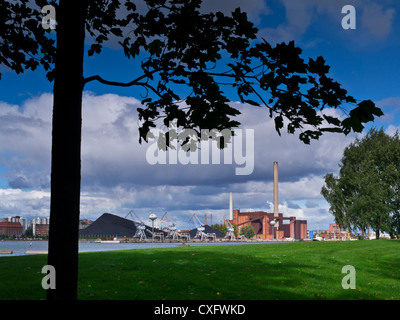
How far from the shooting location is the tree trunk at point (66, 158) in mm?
6051

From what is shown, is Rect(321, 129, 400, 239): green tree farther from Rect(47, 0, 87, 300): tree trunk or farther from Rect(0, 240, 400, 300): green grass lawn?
Rect(47, 0, 87, 300): tree trunk

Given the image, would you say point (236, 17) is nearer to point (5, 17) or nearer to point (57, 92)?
point (57, 92)

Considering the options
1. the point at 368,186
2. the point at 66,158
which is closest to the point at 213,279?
the point at 66,158

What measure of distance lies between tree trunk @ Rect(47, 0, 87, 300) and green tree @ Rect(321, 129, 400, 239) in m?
49.6

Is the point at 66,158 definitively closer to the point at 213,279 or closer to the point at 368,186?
the point at 213,279

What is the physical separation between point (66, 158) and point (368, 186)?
50.6 metres

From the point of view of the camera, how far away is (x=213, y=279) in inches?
602

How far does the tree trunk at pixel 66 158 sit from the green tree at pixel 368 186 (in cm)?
4959

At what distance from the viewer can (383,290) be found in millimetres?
15062

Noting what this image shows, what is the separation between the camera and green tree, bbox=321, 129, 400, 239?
167 ft

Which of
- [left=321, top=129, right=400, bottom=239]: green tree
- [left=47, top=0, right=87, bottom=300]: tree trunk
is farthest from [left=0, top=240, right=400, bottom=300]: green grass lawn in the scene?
[left=321, top=129, right=400, bottom=239]: green tree

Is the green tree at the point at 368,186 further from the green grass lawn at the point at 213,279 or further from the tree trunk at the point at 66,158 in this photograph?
the tree trunk at the point at 66,158

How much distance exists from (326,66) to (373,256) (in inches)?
893

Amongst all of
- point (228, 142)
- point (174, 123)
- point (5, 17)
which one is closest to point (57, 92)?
point (174, 123)
